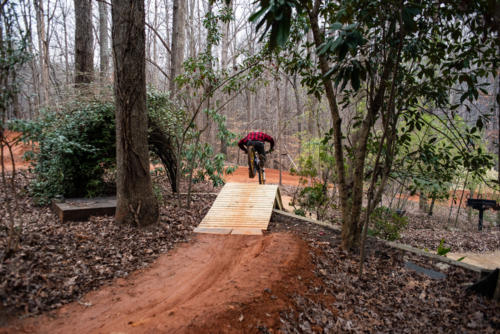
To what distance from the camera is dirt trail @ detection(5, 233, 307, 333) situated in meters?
2.70

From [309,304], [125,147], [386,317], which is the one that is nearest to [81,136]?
[125,147]

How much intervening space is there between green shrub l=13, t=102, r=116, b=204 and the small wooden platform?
59 cm

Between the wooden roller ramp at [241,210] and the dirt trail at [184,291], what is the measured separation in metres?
0.77

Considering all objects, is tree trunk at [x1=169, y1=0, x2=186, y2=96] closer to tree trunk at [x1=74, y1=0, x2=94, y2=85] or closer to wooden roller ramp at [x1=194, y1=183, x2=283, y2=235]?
tree trunk at [x1=74, y1=0, x2=94, y2=85]

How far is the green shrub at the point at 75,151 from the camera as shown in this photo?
620 cm

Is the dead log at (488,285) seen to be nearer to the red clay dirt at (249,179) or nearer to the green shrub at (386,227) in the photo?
the green shrub at (386,227)

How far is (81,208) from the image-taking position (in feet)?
17.7

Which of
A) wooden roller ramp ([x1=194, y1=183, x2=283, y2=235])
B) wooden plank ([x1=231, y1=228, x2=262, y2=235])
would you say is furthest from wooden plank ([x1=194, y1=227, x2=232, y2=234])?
wooden plank ([x1=231, y1=228, x2=262, y2=235])

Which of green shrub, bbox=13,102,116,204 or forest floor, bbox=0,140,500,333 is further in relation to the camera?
green shrub, bbox=13,102,116,204

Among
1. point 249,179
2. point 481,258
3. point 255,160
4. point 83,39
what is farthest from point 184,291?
point 249,179

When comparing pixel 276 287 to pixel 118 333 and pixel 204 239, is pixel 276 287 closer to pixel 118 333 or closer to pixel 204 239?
pixel 118 333

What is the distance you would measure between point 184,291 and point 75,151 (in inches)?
172

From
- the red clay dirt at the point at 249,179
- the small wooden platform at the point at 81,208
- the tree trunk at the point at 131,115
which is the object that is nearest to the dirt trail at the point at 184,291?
the tree trunk at the point at 131,115

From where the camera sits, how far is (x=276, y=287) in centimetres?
332
